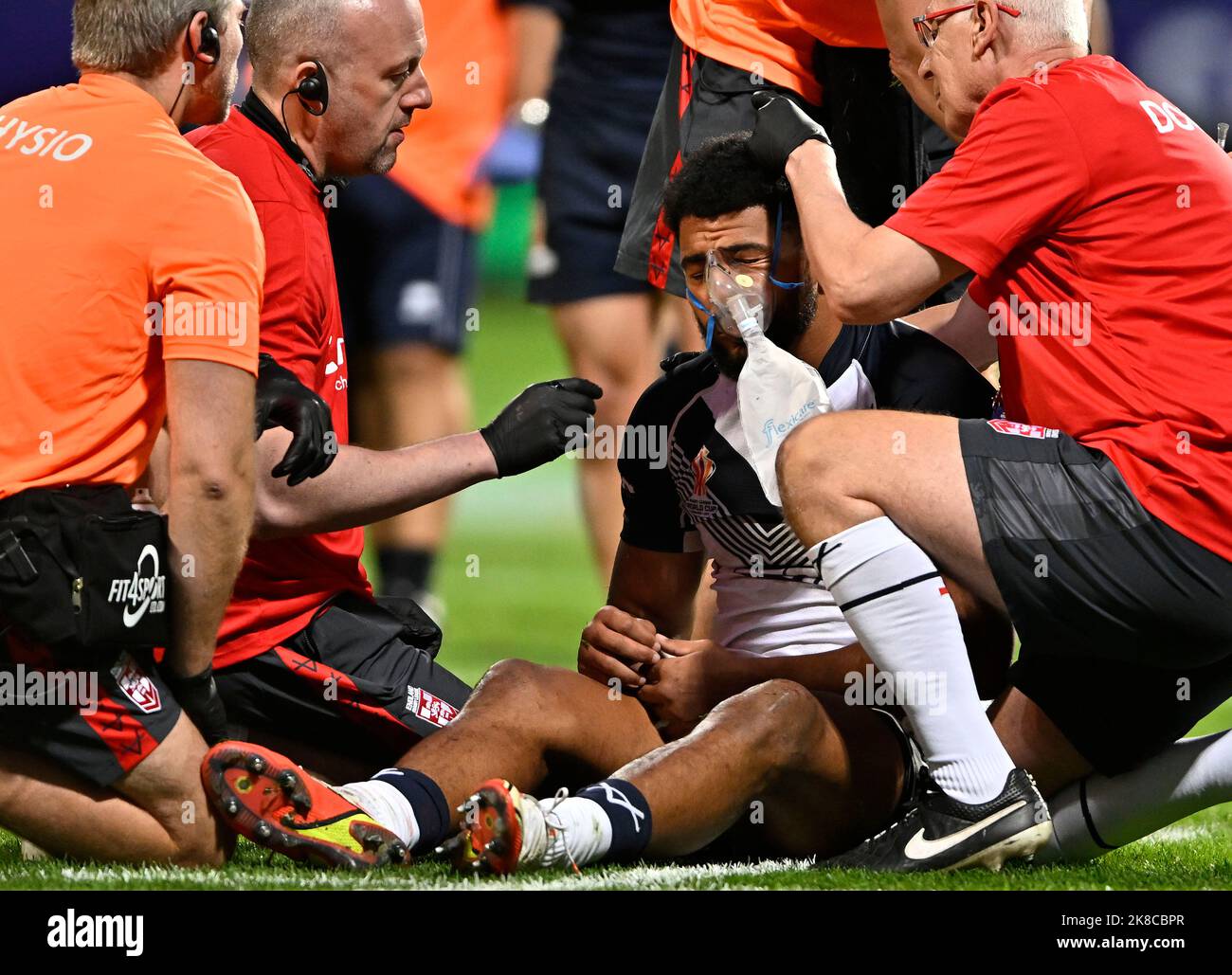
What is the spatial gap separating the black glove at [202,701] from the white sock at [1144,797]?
1.47m

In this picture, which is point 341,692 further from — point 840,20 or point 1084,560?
point 840,20

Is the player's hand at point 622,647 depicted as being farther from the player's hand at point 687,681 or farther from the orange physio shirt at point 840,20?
the orange physio shirt at point 840,20

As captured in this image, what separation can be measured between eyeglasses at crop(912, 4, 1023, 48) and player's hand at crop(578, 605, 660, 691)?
118cm

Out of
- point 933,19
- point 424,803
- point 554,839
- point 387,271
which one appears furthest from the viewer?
point 387,271

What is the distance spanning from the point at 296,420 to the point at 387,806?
67 centimetres

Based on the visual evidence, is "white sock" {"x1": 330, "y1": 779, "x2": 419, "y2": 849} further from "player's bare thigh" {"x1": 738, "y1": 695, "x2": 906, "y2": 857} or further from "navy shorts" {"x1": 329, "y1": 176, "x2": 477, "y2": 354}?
"navy shorts" {"x1": 329, "y1": 176, "x2": 477, "y2": 354}

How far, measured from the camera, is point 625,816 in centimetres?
298

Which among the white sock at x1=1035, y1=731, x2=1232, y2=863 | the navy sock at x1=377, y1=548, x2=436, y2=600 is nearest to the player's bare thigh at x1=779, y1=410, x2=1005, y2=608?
the white sock at x1=1035, y1=731, x2=1232, y2=863

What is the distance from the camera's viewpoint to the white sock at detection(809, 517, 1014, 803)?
119 inches

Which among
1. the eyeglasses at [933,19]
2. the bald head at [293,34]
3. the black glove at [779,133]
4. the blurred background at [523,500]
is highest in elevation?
the eyeglasses at [933,19]

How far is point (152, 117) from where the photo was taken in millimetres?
3152

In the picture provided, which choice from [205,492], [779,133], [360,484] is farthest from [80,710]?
[779,133]

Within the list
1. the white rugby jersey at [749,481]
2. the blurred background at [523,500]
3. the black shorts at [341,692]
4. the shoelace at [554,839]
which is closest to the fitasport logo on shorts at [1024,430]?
the white rugby jersey at [749,481]

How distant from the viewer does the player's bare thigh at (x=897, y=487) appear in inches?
121
